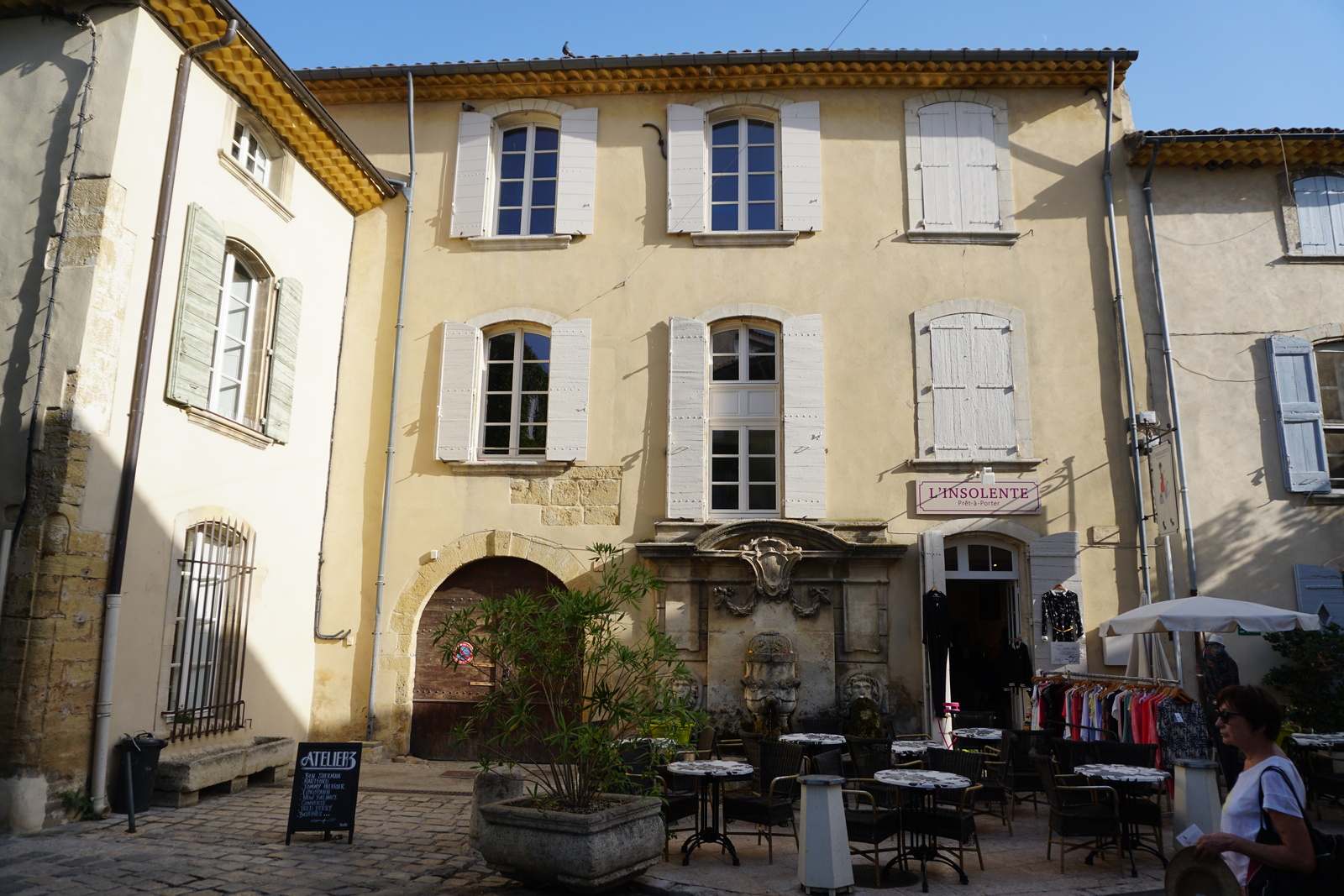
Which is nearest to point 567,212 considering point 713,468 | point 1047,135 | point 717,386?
point 717,386

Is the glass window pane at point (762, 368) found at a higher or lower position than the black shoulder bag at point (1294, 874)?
higher

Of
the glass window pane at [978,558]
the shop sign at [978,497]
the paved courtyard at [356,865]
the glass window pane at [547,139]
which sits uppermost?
the glass window pane at [547,139]

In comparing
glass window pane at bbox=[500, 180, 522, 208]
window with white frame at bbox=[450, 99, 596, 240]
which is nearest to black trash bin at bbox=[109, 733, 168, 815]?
window with white frame at bbox=[450, 99, 596, 240]

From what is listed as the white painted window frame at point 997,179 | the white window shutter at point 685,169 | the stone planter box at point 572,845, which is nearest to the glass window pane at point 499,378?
the white window shutter at point 685,169

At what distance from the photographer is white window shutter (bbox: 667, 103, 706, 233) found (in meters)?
10.8

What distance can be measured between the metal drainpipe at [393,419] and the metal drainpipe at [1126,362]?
789cm

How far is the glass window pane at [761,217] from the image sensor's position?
10977 mm

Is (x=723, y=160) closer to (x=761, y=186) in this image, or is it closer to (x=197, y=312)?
(x=761, y=186)

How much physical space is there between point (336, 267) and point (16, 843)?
6605 mm

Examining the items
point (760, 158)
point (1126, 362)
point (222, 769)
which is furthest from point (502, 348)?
point (1126, 362)

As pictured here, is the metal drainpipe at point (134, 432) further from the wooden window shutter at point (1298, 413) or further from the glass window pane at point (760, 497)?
the wooden window shutter at point (1298, 413)

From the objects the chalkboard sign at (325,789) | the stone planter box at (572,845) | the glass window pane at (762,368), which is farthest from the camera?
the glass window pane at (762,368)

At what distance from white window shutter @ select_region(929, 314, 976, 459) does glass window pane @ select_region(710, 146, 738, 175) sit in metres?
2.94

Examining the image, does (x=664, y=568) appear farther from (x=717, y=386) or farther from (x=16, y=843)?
(x=16, y=843)
